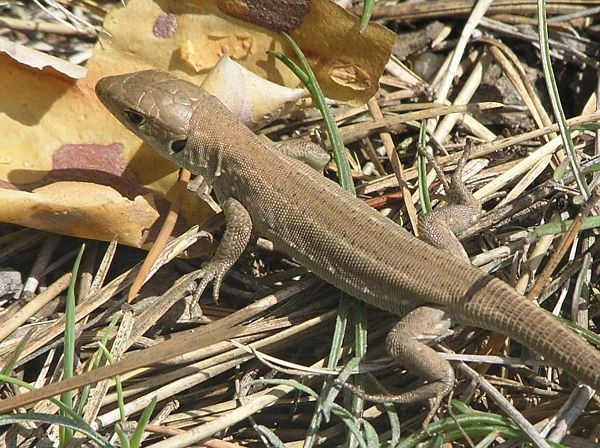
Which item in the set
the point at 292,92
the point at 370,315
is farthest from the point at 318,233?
the point at 292,92

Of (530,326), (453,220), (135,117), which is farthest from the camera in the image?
(135,117)

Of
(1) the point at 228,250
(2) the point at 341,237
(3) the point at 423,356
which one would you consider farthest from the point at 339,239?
(3) the point at 423,356

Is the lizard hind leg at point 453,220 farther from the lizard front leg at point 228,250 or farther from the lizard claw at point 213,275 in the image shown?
the lizard claw at point 213,275

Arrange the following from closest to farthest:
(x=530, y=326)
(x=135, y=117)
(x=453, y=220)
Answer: (x=530, y=326), (x=453, y=220), (x=135, y=117)

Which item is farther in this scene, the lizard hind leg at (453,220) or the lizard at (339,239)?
the lizard hind leg at (453,220)

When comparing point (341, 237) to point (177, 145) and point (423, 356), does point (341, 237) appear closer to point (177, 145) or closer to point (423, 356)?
point (423, 356)

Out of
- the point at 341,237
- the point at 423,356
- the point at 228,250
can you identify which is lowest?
the point at 228,250

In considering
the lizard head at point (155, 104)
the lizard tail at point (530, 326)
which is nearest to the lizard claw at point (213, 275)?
the lizard head at point (155, 104)

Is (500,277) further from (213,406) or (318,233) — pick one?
(213,406)

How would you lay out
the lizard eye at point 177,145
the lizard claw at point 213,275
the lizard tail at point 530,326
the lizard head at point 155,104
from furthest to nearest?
the lizard eye at point 177,145 < the lizard head at point 155,104 < the lizard claw at point 213,275 < the lizard tail at point 530,326
